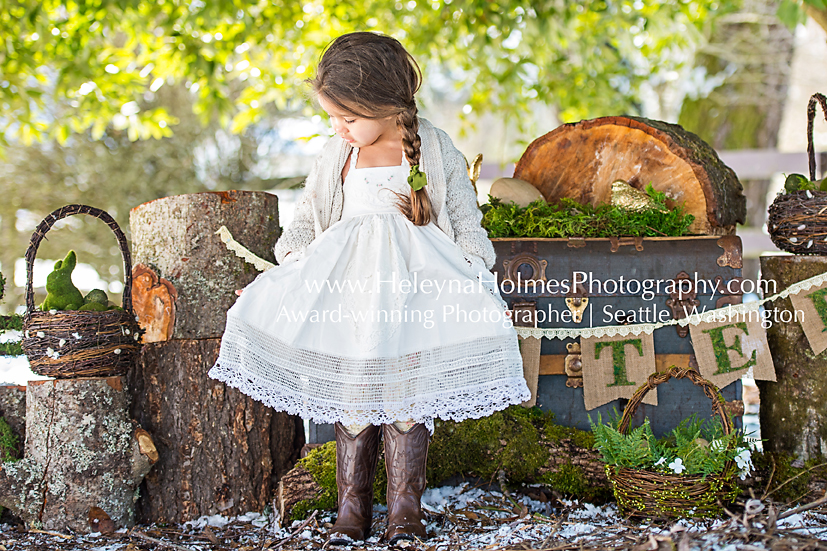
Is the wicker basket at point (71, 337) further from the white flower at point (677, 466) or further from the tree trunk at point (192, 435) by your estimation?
the white flower at point (677, 466)

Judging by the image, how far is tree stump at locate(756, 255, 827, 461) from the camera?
275 centimetres

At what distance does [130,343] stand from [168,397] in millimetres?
288

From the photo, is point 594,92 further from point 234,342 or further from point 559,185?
point 234,342

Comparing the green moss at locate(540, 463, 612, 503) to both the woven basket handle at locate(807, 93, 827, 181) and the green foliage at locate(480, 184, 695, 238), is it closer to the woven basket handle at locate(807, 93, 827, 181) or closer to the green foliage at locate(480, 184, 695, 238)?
the green foliage at locate(480, 184, 695, 238)

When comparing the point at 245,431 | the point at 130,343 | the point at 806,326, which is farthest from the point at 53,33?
the point at 806,326

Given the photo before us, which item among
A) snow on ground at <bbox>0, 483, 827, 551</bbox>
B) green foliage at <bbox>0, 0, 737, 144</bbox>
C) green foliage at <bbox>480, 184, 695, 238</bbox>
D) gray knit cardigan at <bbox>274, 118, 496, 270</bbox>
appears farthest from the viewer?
green foliage at <bbox>0, 0, 737, 144</bbox>

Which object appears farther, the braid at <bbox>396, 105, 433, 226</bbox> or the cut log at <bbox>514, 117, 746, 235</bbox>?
the cut log at <bbox>514, 117, 746, 235</bbox>

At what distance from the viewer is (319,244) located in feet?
7.74

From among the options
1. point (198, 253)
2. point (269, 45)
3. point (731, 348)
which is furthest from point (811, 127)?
point (269, 45)

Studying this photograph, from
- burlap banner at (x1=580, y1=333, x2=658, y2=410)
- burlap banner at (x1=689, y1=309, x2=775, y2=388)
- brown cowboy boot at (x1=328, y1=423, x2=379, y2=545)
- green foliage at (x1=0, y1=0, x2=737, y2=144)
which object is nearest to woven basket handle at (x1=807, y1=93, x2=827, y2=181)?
burlap banner at (x1=689, y1=309, x2=775, y2=388)

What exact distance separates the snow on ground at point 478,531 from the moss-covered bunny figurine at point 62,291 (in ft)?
2.80

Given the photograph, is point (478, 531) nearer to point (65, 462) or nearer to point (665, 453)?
point (665, 453)

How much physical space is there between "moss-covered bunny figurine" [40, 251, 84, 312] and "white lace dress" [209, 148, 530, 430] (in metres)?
0.78

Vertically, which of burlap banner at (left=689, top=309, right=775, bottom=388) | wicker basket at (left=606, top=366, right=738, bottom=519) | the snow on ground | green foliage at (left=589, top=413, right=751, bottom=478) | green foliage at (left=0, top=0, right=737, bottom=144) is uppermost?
green foliage at (left=0, top=0, right=737, bottom=144)
